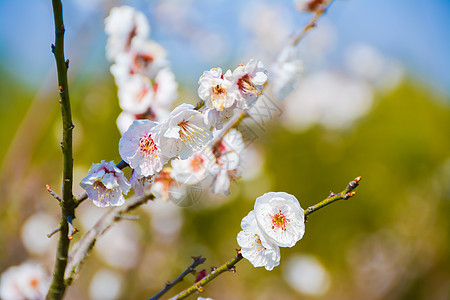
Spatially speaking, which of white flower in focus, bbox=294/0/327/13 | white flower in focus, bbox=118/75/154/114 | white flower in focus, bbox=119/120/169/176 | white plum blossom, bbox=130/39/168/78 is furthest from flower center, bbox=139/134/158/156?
white flower in focus, bbox=294/0/327/13

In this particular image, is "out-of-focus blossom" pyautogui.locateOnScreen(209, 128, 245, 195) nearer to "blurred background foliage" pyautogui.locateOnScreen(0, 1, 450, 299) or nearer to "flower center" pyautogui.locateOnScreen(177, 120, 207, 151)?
"flower center" pyautogui.locateOnScreen(177, 120, 207, 151)

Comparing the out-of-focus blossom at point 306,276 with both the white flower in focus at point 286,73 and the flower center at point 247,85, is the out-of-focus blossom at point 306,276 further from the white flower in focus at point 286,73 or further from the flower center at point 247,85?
the flower center at point 247,85

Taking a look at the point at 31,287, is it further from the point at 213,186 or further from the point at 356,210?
the point at 356,210

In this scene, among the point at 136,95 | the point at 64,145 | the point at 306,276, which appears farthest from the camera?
the point at 306,276

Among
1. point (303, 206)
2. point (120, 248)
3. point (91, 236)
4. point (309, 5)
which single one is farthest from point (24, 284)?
point (303, 206)

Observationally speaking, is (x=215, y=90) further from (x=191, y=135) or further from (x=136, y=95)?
(x=136, y=95)
